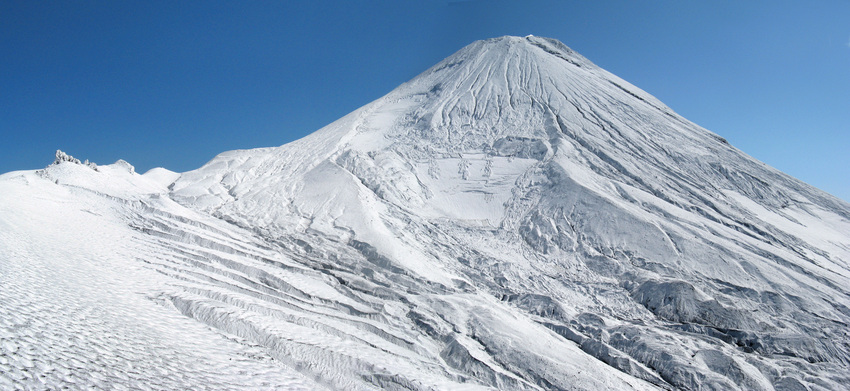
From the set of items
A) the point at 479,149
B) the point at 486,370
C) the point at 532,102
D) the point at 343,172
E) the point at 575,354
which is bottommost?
the point at 486,370

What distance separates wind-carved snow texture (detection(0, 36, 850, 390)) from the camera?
9.38 m

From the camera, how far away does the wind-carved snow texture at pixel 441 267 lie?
938cm

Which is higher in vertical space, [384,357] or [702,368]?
[702,368]

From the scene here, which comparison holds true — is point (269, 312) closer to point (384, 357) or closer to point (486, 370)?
point (384, 357)

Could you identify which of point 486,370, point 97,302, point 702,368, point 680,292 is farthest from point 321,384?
point 680,292

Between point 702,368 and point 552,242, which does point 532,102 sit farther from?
point 702,368

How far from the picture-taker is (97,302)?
987cm

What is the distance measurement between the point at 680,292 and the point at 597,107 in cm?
2237

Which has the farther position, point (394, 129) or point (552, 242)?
point (394, 129)

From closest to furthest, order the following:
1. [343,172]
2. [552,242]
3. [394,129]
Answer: [552,242], [343,172], [394,129]

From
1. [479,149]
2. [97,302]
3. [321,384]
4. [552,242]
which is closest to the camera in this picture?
[321,384]

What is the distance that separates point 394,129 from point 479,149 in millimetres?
8052

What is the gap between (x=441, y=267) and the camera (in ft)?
55.0

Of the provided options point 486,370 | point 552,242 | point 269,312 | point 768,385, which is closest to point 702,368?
point 768,385
